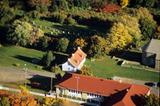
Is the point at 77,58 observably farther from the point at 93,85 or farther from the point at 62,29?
the point at 62,29

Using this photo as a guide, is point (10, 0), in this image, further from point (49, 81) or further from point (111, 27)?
point (49, 81)

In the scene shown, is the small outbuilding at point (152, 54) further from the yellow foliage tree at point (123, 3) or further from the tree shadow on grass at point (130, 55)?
the yellow foliage tree at point (123, 3)

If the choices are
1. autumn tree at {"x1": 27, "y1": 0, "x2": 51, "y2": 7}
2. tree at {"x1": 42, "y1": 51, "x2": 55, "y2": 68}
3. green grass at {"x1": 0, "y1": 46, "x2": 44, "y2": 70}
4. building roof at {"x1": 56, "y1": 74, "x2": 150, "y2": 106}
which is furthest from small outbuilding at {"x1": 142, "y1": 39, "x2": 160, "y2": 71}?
autumn tree at {"x1": 27, "y1": 0, "x2": 51, "y2": 7}

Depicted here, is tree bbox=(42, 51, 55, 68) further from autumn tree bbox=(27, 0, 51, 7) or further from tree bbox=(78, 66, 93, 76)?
autumn tree bbox=(27, 0, 51, 7)

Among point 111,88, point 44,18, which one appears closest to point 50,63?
point 111,88

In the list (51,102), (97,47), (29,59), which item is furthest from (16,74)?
(97,47)

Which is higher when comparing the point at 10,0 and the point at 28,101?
the point at 10,0

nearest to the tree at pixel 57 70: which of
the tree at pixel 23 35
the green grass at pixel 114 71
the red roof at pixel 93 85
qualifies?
the green grass at pixel 114 71
